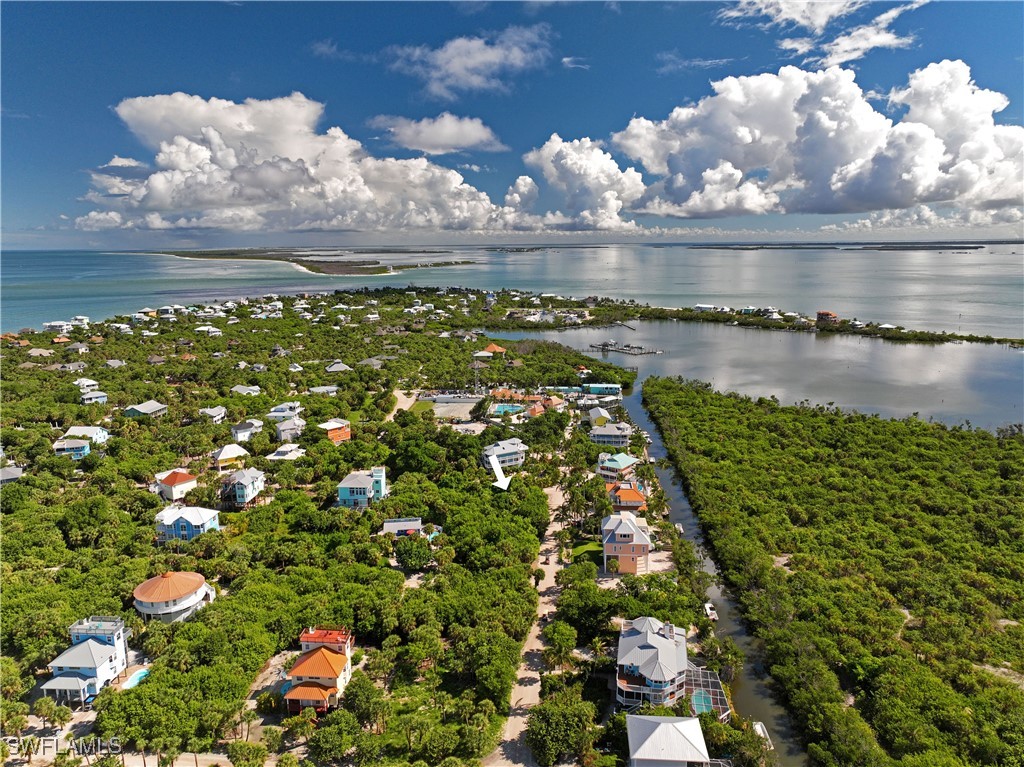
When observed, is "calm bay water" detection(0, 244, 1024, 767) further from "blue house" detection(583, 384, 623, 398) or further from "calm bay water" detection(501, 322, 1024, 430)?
"blue house" detection(583, 384, 623, 398)

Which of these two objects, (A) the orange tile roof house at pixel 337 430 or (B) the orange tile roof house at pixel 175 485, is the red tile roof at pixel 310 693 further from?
(A) the orange tile roof house at pixel 337 430

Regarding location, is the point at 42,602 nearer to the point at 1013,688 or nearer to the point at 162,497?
the point at 162,497

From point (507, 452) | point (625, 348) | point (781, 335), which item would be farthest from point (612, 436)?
point (781, 335)

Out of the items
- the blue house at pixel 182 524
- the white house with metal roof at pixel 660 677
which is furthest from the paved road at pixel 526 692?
the blue house at pixel 182 524

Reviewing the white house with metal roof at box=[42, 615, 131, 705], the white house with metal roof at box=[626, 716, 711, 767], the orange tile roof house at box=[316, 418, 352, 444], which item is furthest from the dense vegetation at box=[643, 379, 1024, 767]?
the orange tile roof house at box=[316, 418, 352, 444]

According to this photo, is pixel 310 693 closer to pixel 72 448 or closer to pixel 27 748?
pixel 27 748
